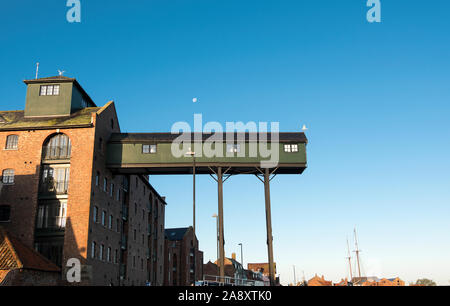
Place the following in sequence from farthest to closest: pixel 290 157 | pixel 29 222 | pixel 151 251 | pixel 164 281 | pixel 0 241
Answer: pixel 164 281, pixel 151 251, pixel 290 157, pixel 29 222, pixel 0 241

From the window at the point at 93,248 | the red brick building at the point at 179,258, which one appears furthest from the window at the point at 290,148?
the red brick building at the point at 179,258

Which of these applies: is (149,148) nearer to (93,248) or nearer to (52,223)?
(93,248)

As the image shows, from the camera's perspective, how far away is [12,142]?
35.1 metres

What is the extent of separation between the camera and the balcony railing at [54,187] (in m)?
33.6

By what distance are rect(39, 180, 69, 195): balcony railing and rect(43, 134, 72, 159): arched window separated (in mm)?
2204

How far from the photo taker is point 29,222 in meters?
32.7

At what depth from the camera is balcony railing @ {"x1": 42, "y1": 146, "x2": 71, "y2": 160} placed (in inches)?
1355

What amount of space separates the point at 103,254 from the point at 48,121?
12.6 meters

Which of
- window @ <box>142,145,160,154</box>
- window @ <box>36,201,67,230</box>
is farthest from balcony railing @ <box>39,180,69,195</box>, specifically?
window @ <box>142,145,160,154</box>

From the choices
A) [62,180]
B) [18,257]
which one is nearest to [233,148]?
[62,180]

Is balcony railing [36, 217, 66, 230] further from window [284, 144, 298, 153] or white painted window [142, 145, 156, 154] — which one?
window [284, 144, 298, 153]
